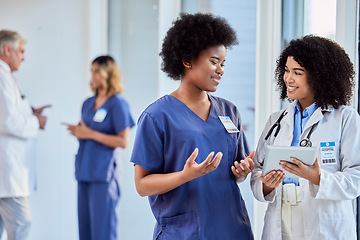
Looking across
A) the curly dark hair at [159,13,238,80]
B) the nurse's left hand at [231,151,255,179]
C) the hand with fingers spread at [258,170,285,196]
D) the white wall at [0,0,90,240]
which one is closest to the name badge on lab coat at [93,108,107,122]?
the white wall at [0,0,90,240]

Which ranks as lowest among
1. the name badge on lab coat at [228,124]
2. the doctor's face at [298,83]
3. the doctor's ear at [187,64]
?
the name badge on lab coat at [228,124]

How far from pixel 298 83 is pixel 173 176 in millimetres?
611

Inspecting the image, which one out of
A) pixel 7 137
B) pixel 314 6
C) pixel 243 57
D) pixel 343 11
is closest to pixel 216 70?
pixel 343 11

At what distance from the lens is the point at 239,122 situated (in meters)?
1.83

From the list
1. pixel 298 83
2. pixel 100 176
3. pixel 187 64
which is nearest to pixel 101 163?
pixel 100 176

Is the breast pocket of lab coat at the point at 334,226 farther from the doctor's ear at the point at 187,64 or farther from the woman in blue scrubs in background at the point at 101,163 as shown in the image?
the woman in blue scrubs in background at the point at 101,163

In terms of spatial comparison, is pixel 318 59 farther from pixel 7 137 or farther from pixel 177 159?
pixel 7 137

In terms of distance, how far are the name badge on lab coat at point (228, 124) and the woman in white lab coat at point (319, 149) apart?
0.15 meters

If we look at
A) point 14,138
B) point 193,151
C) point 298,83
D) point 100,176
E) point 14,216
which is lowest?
point 14,216

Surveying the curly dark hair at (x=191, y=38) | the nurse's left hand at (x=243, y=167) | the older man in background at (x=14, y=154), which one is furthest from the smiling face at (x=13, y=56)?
the nurse's left hand at (x=243, y=167)

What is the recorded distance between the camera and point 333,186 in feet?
5.00

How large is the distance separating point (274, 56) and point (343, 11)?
73 cm

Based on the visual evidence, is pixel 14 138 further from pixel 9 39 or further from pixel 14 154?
pixel 9 39

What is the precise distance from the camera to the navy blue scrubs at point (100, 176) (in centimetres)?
333
